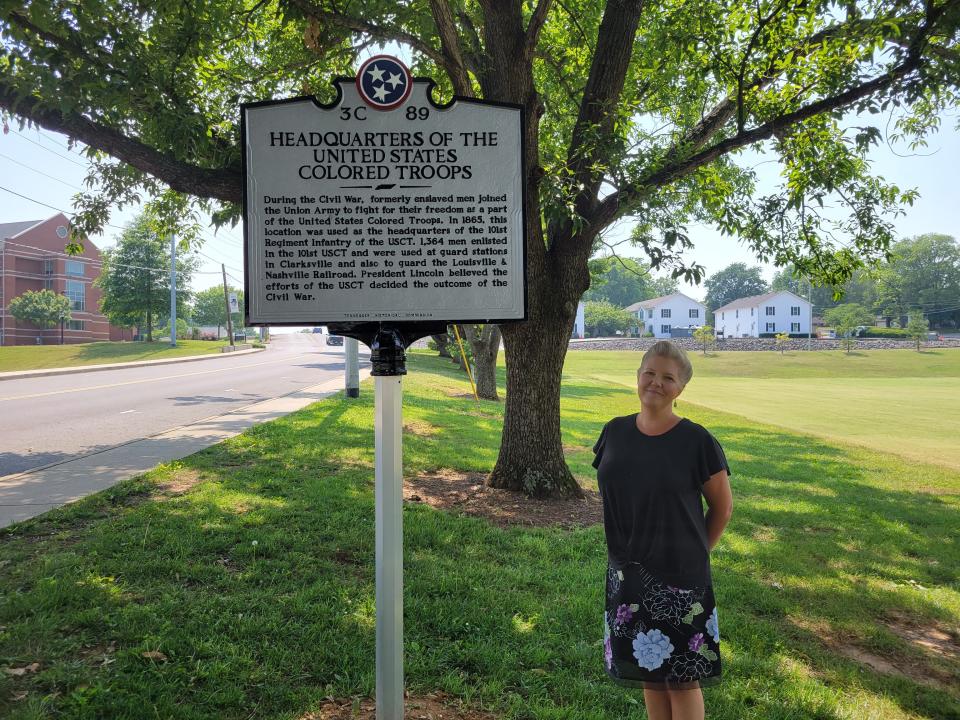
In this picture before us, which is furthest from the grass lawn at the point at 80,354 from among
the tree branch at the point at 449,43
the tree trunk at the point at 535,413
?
the tree branch at the point at 449,43

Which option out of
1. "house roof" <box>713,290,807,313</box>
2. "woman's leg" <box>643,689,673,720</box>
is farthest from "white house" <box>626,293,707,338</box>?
"woman's leg" <box>643,689,673,720</box>

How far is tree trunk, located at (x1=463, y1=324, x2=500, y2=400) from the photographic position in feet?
63.1

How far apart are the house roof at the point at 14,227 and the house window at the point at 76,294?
5598 millimetres

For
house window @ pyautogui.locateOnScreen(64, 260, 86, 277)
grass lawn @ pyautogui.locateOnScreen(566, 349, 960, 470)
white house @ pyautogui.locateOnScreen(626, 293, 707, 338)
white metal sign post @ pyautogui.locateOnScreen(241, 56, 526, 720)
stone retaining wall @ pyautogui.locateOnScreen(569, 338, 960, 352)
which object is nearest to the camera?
white metal sign post @ pyautogui.locateOnScreen(241, 56, 526, 720)

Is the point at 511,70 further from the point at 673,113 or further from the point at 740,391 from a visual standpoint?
the point at 740,391

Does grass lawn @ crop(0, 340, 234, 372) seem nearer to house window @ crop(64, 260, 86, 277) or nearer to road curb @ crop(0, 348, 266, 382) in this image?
road curb @ crop(0, 348, 266, 382)

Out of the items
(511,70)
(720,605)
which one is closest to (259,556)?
(720,605)

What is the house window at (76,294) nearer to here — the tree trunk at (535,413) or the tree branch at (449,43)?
the tree trunk at (535,413)

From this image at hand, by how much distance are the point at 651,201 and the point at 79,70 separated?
5.42 metres

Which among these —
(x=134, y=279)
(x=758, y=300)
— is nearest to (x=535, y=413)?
(x=134, y=279)

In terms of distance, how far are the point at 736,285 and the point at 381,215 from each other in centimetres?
13937

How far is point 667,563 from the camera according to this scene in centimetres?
250

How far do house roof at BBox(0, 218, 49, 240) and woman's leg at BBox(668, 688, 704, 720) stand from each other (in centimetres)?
6897

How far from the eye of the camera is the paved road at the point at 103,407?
381 inches
